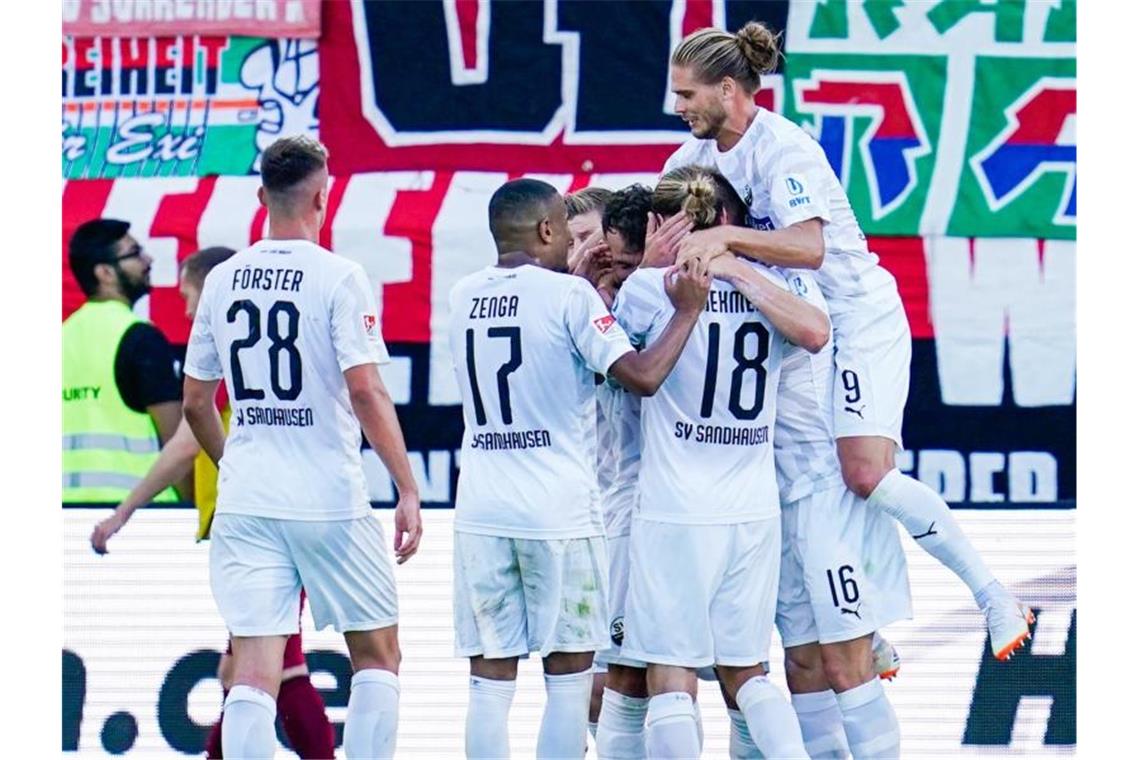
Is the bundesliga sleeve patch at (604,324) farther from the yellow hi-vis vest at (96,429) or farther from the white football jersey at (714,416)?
the yellow hi-vis vest at (96,429)

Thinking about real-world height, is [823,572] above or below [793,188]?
below

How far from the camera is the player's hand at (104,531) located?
22.6 feet

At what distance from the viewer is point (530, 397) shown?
5176 millimetres

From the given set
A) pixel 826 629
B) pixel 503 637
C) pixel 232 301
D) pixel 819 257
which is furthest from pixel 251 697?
pixel 819 257

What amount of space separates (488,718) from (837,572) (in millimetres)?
1193

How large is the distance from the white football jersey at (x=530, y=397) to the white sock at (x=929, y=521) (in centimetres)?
98

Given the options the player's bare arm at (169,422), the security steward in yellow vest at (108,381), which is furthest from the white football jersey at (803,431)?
the security steward in yellow vest at (108,381)

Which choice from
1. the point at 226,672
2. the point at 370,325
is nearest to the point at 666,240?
the point at 370,325

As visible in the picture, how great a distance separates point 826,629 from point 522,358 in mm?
1301

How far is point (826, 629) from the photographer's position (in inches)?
210

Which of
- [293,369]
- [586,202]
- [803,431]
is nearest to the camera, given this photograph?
→ [293,369]

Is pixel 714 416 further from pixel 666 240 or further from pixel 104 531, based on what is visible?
pixel 104 531

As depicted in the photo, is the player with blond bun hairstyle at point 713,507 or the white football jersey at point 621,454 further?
the white football jersey at point 621,454

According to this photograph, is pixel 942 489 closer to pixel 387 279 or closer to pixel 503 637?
pixel 387 279
